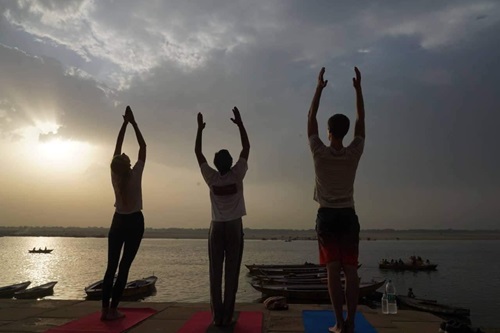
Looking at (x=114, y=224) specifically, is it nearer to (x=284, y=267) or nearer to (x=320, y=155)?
(x=320, y=155)

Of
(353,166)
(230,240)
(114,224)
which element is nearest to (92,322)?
(114,224)

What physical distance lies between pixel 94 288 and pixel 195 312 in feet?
68.6

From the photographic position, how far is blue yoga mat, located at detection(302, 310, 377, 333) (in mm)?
4984

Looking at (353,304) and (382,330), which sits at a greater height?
(353,304)

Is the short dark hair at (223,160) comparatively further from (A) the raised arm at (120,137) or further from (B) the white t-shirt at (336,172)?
(A) the raised arm at (120,137)

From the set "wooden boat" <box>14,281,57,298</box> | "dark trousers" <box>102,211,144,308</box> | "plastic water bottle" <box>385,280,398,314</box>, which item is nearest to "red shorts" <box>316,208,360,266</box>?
"dark trousers" <box>102,211,144,308</box>

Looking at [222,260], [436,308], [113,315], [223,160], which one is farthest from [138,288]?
[223,160]

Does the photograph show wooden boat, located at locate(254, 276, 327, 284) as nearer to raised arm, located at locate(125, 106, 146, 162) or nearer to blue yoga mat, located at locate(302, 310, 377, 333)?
blue yoga mat, located at locate(302, 310, 377, 333)

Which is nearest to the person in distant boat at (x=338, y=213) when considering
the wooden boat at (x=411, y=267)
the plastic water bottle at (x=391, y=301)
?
the plastic water bottle at (x=391, y=301)

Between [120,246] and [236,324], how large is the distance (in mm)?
1817

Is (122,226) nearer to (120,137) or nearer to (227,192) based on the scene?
(120,137)

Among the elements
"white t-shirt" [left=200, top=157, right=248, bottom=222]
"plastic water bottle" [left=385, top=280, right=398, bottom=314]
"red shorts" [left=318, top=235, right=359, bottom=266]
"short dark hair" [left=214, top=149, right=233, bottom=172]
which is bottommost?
"plastic water bottle" [left=385, top=280, right=398, bottom=314]

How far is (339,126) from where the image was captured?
4.64 meters

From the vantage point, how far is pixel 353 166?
4.64 m
